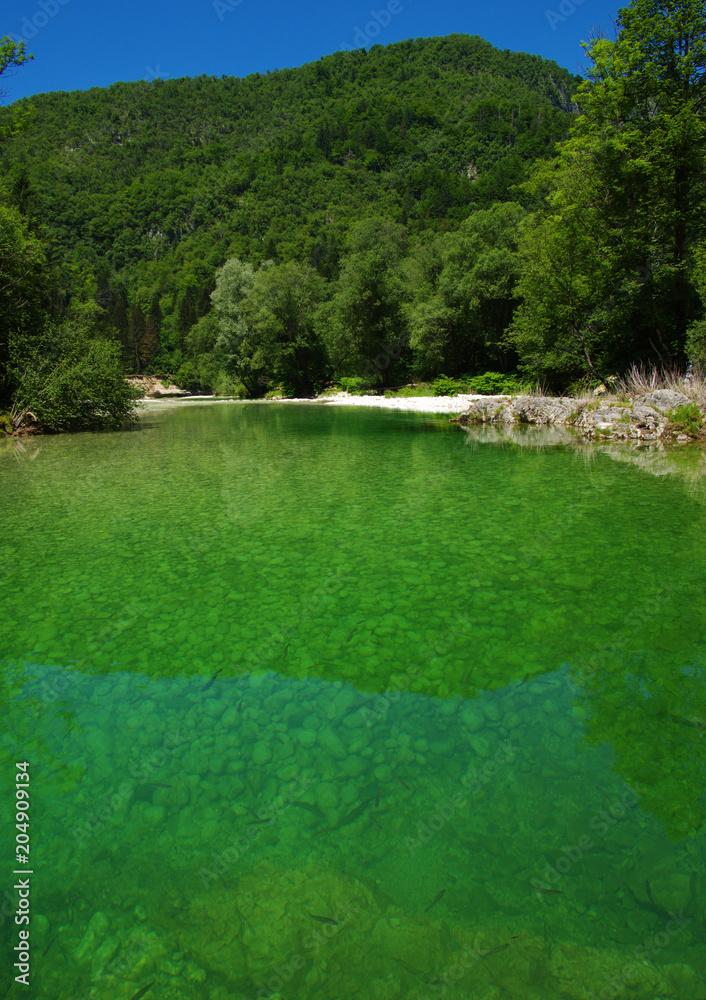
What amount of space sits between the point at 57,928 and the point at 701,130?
74.2 ft

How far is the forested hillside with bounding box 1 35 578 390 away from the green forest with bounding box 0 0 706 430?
69cm

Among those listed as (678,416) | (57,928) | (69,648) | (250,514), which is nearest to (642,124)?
(678,416)

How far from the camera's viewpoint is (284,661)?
371 cm

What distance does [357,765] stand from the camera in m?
2.70

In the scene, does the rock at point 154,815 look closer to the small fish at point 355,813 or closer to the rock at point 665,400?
the small fish at point 355,813

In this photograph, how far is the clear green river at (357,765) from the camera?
1840 millimetres

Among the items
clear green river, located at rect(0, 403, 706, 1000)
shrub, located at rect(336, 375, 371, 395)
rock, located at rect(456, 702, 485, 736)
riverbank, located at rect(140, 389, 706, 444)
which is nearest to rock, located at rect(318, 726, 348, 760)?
clear green river, located at rect(0, 403, 706, 1000)

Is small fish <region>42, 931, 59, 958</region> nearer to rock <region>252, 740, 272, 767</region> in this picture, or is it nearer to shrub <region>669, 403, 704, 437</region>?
rock <region>252, 740, 272, 767</region>

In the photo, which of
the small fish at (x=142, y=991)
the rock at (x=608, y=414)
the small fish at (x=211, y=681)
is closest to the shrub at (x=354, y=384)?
the rock at (x=608, y=414)

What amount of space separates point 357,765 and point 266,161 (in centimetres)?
13612

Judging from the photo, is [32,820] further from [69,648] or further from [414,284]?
[414,284]

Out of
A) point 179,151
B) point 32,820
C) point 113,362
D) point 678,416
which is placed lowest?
point 32,820

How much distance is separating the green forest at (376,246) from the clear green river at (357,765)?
1421 cm

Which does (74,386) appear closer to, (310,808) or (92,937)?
(310,808)
